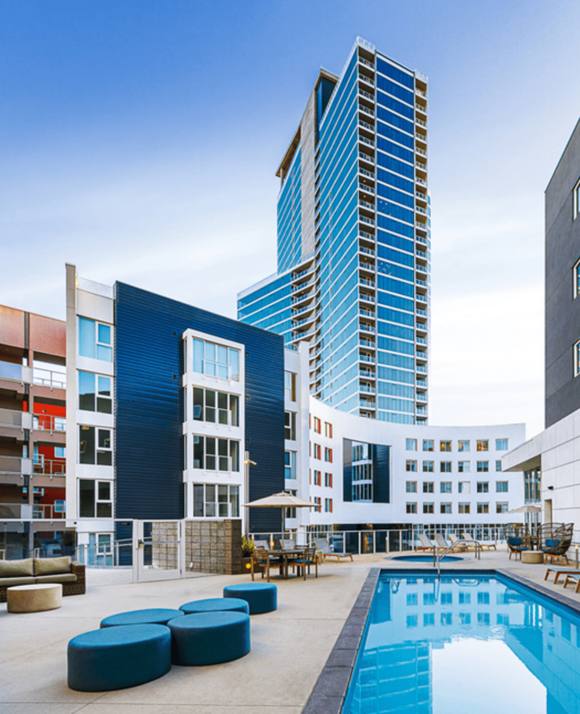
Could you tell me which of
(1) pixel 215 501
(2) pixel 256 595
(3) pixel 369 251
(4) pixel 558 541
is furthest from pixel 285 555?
(3) pixel 369 251

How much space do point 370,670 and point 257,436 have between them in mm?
22870

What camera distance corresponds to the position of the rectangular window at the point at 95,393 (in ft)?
76.8

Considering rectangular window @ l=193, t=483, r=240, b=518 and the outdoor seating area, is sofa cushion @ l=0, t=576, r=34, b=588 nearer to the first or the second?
the outdoor seating area

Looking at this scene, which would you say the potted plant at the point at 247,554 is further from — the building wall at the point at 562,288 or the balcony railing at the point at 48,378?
the balcony railing at the point at 48,378

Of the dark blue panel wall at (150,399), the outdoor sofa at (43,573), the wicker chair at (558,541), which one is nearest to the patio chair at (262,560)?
the outdoor sofa at (43,573)

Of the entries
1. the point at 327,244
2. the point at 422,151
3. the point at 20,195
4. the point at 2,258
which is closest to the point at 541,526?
the point at 20,195

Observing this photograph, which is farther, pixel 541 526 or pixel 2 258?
pixel 2 258

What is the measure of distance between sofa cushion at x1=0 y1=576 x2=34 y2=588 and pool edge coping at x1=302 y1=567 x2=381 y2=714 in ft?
20.4

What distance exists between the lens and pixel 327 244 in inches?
3346

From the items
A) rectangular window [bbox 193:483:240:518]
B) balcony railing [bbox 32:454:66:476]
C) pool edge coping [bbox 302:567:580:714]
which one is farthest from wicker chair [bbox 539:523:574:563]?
balcony railing [bbox 32:454:66:476]

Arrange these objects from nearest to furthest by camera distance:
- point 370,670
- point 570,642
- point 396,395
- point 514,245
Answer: point 370,670 → point 570,642 → point 514,245 → point 396,395

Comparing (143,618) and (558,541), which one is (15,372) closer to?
(558,541)

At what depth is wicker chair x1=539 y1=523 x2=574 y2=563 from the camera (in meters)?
19.1

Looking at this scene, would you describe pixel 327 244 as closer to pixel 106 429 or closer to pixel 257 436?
pixel 257 436
